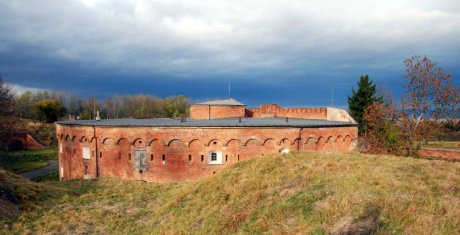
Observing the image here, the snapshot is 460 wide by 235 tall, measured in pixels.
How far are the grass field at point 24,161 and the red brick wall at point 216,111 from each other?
18458 mm

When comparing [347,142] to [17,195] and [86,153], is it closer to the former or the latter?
[86,153]

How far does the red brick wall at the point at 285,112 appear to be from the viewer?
31.1 m

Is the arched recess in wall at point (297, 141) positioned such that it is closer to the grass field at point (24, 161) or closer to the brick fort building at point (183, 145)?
the brick fort building at point (183, 145)

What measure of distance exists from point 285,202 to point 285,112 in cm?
2413

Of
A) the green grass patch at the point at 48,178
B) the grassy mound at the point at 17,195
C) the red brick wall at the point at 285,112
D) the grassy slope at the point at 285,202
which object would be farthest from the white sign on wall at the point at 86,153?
the red brick wall at the point at 285,112

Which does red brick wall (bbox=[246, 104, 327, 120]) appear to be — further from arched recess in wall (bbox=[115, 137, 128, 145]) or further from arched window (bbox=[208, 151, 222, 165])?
arched recess in wall (bbox=[115, 137, 128, 145])

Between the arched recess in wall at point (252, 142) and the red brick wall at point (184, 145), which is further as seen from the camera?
the arched recess in wall at point (252, 142)

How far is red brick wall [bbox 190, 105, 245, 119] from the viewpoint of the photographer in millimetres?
29656

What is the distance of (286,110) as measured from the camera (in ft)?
107

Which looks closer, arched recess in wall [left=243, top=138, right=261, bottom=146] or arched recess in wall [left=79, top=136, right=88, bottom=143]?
arched recess in wall [left=243, top=138, right=261, bottom=146]

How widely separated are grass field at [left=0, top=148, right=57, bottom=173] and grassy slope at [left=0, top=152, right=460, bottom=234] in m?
21.1

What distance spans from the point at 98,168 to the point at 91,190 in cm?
551

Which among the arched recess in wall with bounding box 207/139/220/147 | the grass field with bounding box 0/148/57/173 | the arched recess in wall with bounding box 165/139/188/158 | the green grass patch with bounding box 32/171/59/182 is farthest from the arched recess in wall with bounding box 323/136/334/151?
the grass field with bounding box 0/148/57/173

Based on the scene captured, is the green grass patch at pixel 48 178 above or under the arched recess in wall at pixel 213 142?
under
